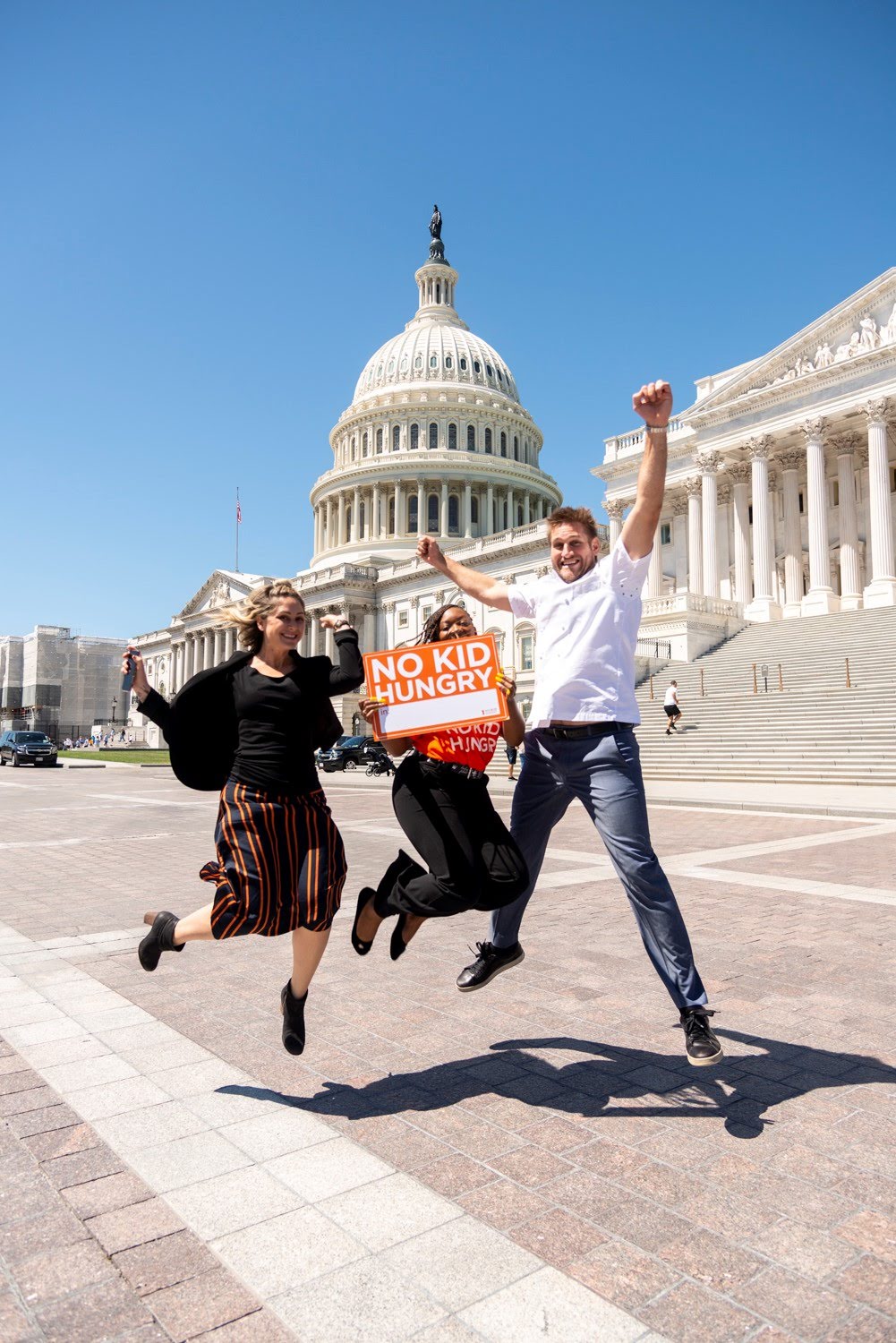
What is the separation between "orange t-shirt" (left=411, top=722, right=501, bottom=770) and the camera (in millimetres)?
4488

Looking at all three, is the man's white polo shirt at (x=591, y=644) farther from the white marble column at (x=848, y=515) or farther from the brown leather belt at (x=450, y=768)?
the white marble column at (x=848, y=515)

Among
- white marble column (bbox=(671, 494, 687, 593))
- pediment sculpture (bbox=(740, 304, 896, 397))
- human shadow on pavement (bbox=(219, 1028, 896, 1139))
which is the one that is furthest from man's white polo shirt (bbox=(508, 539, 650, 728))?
white marble column (bbox=(671, 494, 687, 593))

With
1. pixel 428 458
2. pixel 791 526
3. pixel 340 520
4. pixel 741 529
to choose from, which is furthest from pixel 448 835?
pixel 340 520

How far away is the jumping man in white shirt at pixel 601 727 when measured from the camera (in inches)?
161

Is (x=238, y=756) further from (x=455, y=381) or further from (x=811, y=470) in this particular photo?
(x=455, y=381)

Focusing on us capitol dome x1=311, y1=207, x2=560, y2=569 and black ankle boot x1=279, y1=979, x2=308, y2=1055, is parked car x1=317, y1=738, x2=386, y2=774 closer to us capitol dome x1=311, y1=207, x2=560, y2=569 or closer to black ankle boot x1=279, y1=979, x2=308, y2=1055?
black ankle boot x1=279, y1=979, x2=308, y2=1055

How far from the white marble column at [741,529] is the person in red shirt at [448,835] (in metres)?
45.0

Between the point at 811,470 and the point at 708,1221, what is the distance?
44.7m

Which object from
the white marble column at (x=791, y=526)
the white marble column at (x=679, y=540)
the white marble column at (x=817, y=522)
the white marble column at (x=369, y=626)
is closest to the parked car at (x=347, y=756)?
the white marble column at (x=817, y=522)

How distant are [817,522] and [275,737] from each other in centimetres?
4308

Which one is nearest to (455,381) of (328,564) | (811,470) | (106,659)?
(328,564)

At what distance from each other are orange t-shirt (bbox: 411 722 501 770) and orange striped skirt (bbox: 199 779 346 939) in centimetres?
66

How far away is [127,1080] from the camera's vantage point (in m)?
4.07

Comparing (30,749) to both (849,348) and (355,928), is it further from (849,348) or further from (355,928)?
(355,928)
